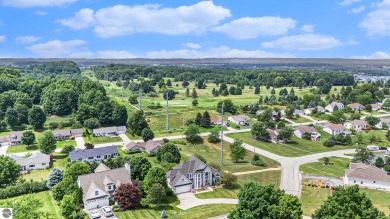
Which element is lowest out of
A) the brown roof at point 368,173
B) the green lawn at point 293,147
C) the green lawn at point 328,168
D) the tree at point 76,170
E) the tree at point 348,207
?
the green lawn at point 328,168

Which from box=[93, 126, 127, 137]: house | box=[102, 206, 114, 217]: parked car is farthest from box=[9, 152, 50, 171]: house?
box=[102, 206, 114, 217]: parked car

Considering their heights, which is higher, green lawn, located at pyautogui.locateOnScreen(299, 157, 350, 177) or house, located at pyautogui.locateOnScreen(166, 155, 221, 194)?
house, located at pyautogui.locateOnScreen(166, 155, 221, 194)

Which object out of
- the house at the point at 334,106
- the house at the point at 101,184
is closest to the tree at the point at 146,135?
the house at the point at 101,184

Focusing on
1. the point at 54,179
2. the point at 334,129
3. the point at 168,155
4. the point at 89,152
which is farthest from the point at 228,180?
the point at 334,129

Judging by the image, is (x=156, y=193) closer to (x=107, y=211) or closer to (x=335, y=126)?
(x=107, y=211)

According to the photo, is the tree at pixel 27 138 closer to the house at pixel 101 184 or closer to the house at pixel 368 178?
the house at pixel 101 184

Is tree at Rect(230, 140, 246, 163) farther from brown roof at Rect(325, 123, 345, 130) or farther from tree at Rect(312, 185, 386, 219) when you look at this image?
brown roof at Rect(325, 123, 345, 130)

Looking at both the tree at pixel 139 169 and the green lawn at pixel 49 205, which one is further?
the tree at pixel 139 169
